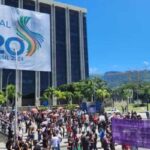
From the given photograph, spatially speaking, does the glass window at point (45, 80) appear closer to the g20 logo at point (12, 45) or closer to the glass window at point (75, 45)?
the glass window at point (75, 45)

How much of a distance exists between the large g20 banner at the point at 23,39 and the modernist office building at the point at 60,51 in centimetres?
8751

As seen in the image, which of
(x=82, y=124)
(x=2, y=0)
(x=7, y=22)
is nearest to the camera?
(x=7, y=22)

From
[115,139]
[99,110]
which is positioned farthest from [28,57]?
[99,110]

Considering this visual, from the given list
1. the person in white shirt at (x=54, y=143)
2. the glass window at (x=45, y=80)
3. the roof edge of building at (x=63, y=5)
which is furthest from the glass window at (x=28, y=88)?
the person in white shirt at (x=54, y=143)

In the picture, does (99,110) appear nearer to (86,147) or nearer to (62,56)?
(86,147)

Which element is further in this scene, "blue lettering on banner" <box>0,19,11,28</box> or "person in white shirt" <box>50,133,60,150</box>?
"person in white shirt" <box>50,133,60,150</box>

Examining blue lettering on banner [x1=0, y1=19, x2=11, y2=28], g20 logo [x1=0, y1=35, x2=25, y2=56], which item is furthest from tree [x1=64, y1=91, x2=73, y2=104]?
blue lettering on banner [x1=0, y1=19, x2=11, y2=28]

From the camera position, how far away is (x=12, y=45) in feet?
53.4

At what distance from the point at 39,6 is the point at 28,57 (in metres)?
97.7

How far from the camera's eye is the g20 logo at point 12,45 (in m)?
16.2

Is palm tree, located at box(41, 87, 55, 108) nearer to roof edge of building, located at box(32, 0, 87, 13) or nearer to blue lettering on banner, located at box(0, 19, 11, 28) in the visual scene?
roof edge of building, located at box(32, 0, 87, 13)

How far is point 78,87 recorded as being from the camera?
108 m

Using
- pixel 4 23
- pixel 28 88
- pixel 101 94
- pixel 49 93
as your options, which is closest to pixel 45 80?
pixel 28 88

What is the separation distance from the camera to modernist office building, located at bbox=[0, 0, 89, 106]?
356 feet
